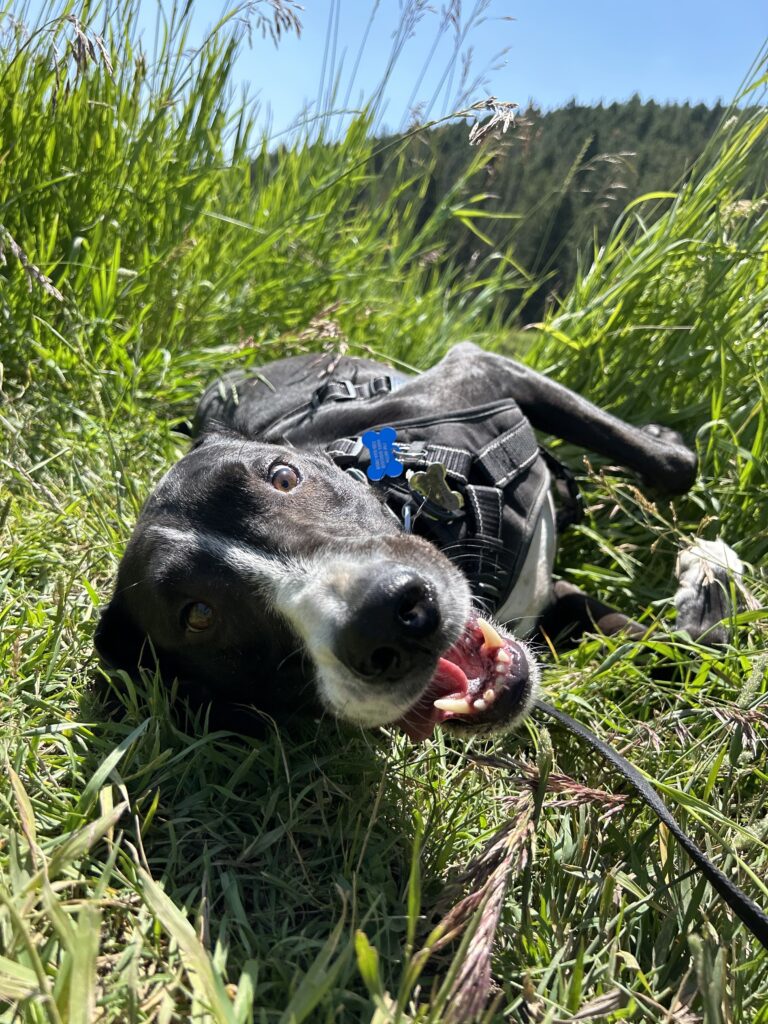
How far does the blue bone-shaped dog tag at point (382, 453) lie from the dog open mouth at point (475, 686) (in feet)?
1.84

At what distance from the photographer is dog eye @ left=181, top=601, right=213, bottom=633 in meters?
2.09

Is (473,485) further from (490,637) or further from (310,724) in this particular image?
(310,724)

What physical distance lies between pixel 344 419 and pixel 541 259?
8.10 feet

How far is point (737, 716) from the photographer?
6.20 feet

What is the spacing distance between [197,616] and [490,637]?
0.75m

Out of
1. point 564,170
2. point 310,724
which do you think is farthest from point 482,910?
point 564,170

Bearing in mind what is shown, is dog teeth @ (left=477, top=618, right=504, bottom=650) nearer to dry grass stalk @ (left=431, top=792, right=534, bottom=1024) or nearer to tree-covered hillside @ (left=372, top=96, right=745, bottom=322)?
dry grass stalk @ (left=431, top=792, right=534, bottom=1024)

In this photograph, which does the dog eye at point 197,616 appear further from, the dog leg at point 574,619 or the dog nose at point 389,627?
the dog leg at point 574,619

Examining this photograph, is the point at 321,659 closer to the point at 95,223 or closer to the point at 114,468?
the point at 114,468

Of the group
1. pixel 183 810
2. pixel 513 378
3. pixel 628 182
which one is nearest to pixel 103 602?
pixel 183 810

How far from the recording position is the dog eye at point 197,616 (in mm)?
2086

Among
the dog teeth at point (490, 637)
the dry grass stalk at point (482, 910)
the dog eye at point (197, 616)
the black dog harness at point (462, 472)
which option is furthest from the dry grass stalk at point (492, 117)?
the dry grass stalk at point (482, 910)

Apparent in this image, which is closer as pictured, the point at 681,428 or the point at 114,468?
the point at 114,468

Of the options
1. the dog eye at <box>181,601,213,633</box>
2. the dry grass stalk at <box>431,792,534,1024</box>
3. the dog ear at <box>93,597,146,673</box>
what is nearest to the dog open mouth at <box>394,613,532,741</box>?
the dry grass stalk at <box>431,792,534,1024</box>
